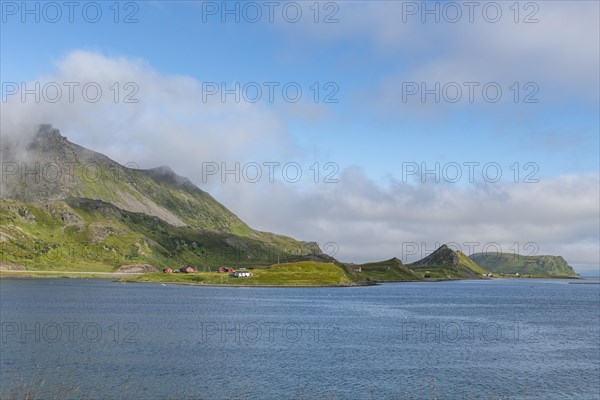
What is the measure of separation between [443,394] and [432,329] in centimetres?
6628

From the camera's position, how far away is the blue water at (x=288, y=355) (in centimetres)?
6975

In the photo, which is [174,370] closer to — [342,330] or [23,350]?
[23,350]

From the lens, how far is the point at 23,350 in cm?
8919

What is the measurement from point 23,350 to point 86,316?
A: 52.8m

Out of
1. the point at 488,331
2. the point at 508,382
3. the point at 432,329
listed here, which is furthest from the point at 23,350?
the point at 488,331

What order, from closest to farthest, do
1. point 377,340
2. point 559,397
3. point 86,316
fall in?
point 559,397, point 377,340, point 86,316

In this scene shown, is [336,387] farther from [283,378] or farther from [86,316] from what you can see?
[86,316]

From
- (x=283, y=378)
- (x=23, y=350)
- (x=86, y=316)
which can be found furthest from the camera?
(x=86, y=316)

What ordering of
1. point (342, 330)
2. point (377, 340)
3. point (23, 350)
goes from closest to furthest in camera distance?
point (23, 350), point (377, 340), point (342, 330)

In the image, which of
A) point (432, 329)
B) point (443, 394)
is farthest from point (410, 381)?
point (432, 329)

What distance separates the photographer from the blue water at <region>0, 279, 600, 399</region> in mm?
69750

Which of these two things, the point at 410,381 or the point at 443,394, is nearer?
the point at 443,394

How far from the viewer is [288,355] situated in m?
92.1

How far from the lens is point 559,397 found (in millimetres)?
69062
